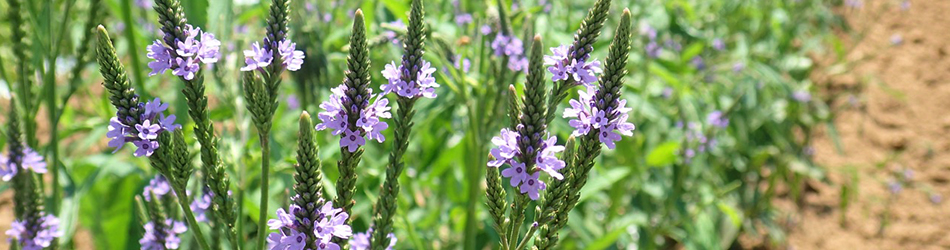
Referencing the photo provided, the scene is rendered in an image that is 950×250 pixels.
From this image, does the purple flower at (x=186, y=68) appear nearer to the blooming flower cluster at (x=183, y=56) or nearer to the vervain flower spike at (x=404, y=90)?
A: the blooming flower cluster at (x=183, y=56)

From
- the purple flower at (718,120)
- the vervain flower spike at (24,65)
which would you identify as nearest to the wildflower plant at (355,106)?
the vervain flower spike at (24,65)

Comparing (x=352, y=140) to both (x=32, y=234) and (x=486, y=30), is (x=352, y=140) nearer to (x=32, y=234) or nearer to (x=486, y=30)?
(x=32, y=234)

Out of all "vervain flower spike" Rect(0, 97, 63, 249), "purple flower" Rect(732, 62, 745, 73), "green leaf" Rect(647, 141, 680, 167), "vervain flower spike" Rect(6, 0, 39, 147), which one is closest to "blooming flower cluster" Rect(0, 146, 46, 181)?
"vervain flower spike" Rect(0, 97, 63, 249)

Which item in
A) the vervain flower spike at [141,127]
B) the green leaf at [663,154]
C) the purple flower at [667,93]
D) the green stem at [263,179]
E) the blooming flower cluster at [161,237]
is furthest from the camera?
the purple flower at [667,93]

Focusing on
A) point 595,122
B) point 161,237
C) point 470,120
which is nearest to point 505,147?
A: point 595,122

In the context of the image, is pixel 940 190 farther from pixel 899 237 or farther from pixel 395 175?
pixel 395 175

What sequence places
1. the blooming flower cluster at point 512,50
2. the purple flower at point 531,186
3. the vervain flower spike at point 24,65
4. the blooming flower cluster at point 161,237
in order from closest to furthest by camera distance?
the purple flower at point 531,186 → the blooming flower cluster at point 161,237 → the vervain flower spike at point 24,65 → the blooming flower cluster at point 512,50
